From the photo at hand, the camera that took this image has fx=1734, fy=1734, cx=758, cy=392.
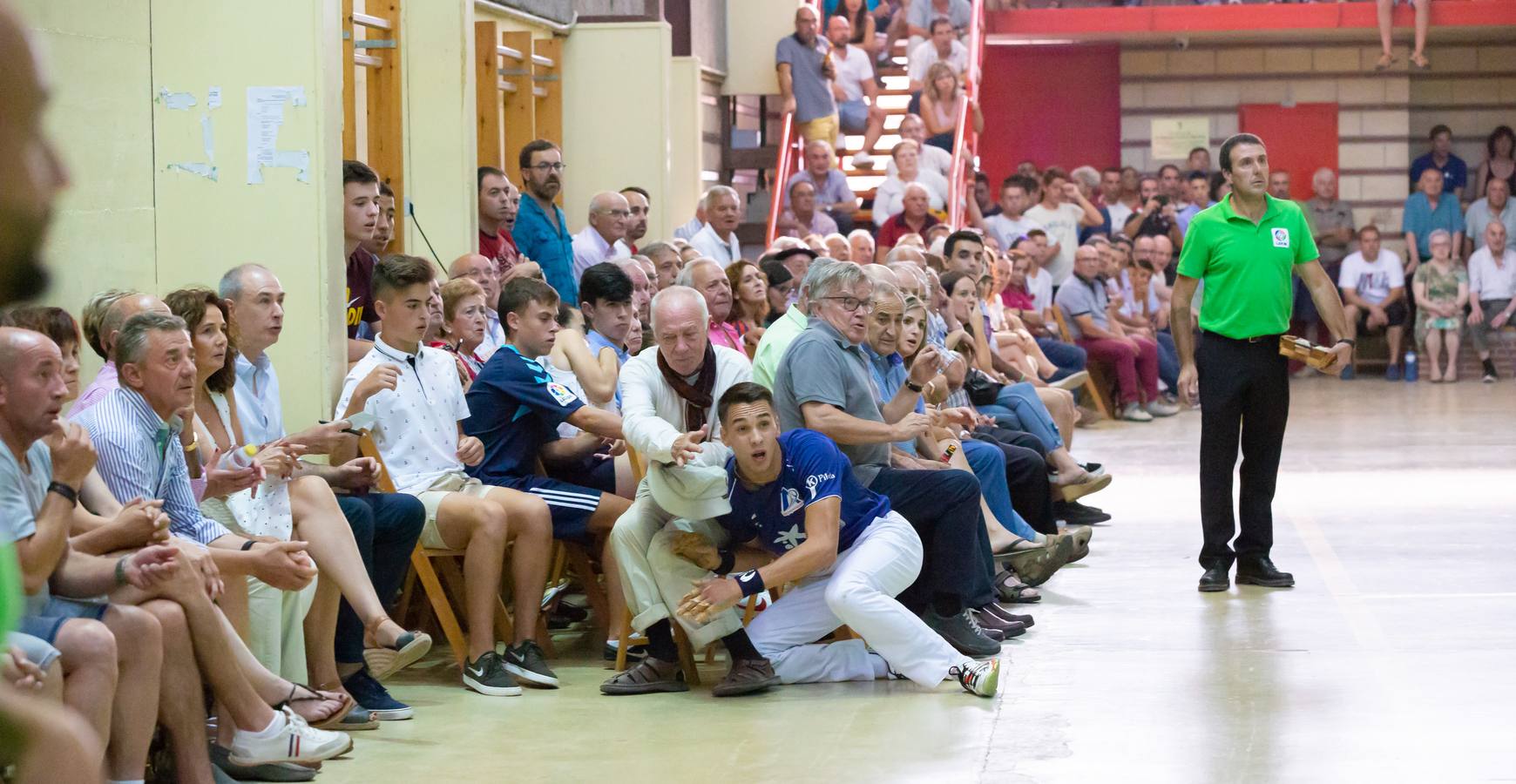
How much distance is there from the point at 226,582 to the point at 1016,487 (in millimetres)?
3786

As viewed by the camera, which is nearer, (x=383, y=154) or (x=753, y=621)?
(x=753, y=621)

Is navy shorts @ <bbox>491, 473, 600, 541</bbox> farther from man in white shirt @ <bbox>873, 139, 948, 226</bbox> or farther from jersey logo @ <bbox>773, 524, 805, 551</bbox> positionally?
man in white shirt @ <bbox>873, 139, 948, 226</bbox>

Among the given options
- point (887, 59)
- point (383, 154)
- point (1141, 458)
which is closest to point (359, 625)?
point (383, 154)

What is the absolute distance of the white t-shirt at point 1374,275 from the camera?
1571 cm

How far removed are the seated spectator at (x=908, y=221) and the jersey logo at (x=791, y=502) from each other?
6.72 metres

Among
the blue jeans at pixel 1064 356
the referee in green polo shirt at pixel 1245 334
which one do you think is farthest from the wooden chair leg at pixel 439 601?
the blue jeans at pixel 1064 356

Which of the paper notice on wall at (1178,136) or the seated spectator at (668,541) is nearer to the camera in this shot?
the seated spectator at (668,541)

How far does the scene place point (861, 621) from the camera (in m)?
4.82

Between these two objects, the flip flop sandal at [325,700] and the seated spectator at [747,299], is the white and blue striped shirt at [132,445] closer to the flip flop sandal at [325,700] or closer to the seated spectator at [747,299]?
the flip flop sandal at [325,700]

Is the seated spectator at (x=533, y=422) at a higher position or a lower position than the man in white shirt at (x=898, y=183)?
lower

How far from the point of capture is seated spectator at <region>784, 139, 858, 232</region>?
12.4m

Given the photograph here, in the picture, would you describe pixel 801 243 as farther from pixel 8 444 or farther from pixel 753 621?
pixel 8 444

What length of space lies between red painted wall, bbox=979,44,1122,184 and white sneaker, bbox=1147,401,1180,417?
5.55 meters

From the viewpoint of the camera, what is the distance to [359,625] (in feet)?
15.0
